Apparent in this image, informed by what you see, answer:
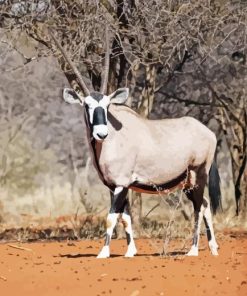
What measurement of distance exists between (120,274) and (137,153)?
198 centimetres

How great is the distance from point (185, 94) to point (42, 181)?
6375mm

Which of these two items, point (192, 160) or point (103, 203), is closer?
point (192, 160)

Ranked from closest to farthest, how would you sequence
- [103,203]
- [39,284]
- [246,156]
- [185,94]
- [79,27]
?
[39,284], [79,27], [246,156], [185,94], [103,203]

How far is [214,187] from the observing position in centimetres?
1148

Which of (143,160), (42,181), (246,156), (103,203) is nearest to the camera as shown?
(143,160)

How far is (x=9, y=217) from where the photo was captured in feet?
66.6

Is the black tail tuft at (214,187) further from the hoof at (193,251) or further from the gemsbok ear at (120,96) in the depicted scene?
the gemsbok ear at (120,96)

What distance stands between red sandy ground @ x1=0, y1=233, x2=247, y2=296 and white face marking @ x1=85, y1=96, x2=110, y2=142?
4.05 ft

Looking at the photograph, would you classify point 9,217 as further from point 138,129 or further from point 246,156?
point 138,129

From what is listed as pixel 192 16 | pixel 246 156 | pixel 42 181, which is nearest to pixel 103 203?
pixel 42 181

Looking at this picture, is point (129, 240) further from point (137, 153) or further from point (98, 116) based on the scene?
point (98, 116)

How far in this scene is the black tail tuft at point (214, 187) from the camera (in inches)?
450

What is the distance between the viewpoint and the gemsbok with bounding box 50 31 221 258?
991cm

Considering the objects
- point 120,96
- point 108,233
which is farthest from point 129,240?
point 120,96
